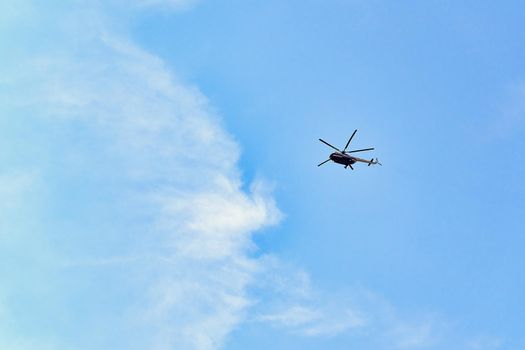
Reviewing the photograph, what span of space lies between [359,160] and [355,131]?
11458mm

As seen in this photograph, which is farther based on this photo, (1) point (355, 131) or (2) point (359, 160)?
(2) point (359, 160)

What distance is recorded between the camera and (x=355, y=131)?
136500 millimetres

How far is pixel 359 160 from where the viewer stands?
145500 millimetres

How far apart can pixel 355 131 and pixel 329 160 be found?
32.6ft

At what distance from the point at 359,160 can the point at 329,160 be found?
30.2 feet

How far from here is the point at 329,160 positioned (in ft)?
463
